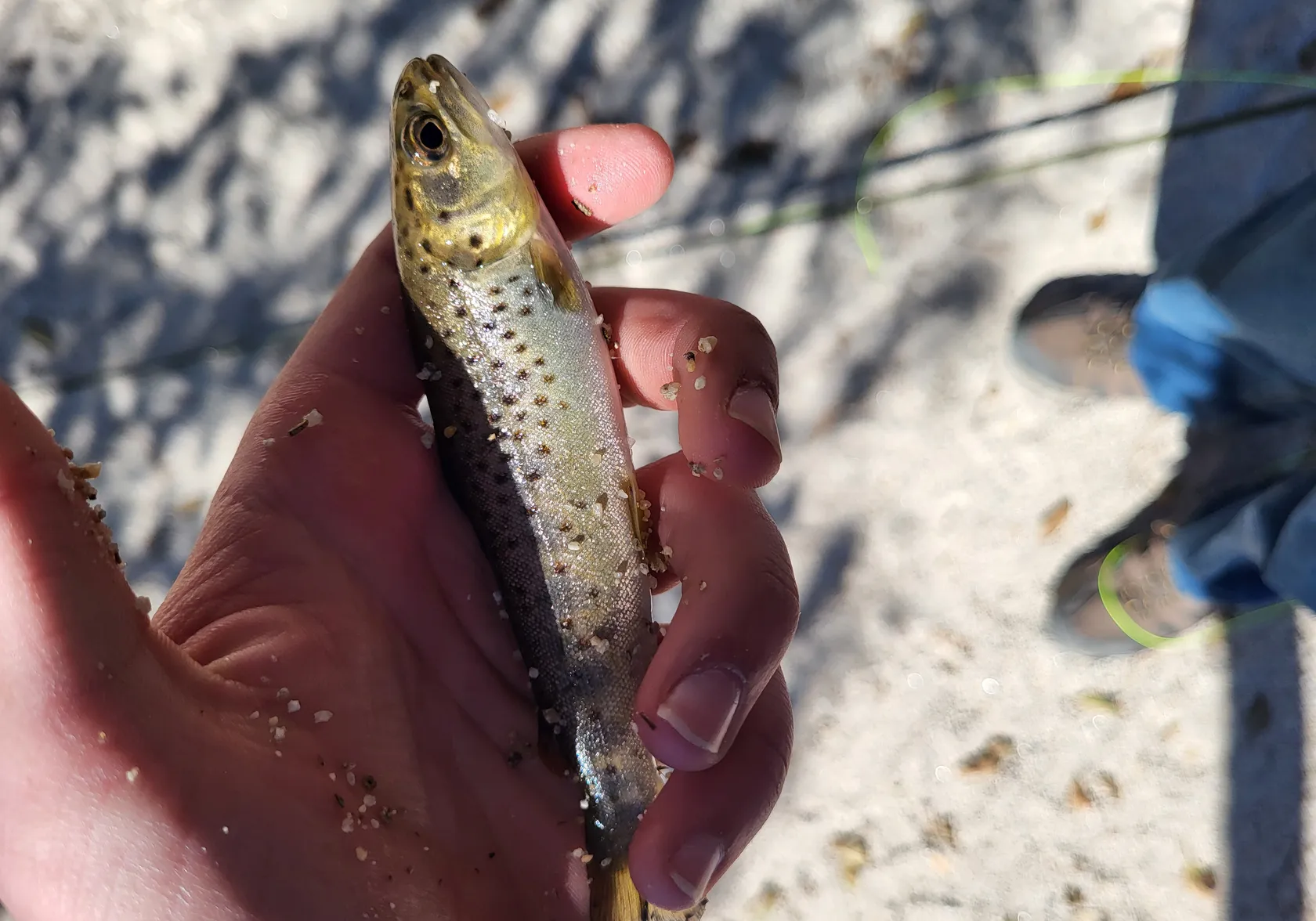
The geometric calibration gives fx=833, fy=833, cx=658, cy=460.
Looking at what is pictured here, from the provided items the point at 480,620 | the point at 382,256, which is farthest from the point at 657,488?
the point at 382,256

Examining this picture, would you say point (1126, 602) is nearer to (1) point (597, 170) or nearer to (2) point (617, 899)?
(2) point (617, 899)

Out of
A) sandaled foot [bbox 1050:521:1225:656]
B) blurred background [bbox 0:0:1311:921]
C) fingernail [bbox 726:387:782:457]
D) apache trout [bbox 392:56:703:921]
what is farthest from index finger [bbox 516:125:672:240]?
sandaled foot [bbox 1050:521:1225:656]

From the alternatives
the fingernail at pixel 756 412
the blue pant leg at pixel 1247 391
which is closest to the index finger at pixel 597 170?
A: the fingernail at pixel 756 412

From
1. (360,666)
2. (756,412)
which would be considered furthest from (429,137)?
(360,666)

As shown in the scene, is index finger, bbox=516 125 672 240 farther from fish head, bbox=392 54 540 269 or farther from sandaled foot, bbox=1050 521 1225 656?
sandaled foot, bbox=1050 521 1225 656

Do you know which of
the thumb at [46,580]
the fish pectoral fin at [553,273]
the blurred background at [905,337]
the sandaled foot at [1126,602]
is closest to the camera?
the thumb at [46,580]

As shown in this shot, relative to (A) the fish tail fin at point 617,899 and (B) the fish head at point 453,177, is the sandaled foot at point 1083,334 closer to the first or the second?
(B) the fish head at point 453,177
